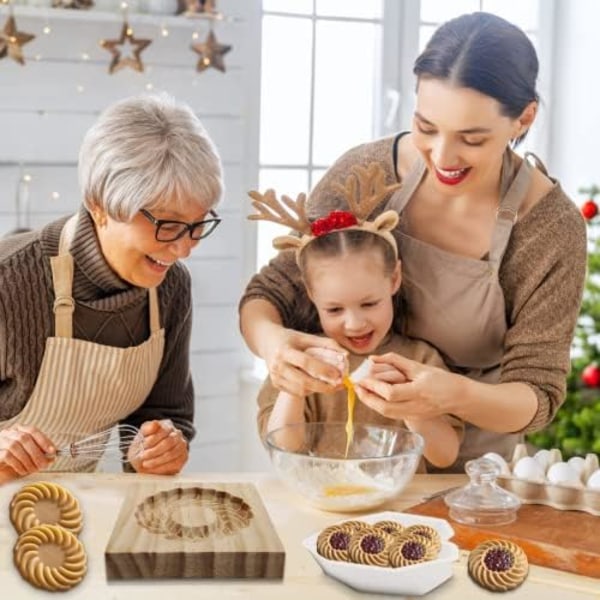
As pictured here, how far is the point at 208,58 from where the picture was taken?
159 inches

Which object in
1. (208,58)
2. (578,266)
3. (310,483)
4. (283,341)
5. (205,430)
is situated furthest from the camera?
(205,430)

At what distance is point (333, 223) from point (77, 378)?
57 cm

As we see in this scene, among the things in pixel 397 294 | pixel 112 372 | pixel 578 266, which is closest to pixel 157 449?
pixel 112 372

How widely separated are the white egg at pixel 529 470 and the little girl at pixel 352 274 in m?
0.19

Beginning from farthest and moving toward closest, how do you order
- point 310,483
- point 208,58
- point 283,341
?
point 208,58 → point 283,341 → point 310,483

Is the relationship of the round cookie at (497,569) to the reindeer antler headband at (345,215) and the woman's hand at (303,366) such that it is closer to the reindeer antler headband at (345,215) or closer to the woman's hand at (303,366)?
the woman's hand at (303,366)

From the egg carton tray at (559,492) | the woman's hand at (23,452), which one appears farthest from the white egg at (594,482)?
the woman's hand at (23,452)

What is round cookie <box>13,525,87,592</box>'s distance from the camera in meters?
1.58

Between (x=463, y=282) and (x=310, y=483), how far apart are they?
55 cm

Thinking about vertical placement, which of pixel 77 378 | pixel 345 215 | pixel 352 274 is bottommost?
pixel 77 378

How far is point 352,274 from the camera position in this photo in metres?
2.17

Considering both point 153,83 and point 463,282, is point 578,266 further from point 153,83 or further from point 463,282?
point 153,83

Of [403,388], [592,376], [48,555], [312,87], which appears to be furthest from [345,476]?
[312,87]

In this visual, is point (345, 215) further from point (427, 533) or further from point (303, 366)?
point (427, 533)
